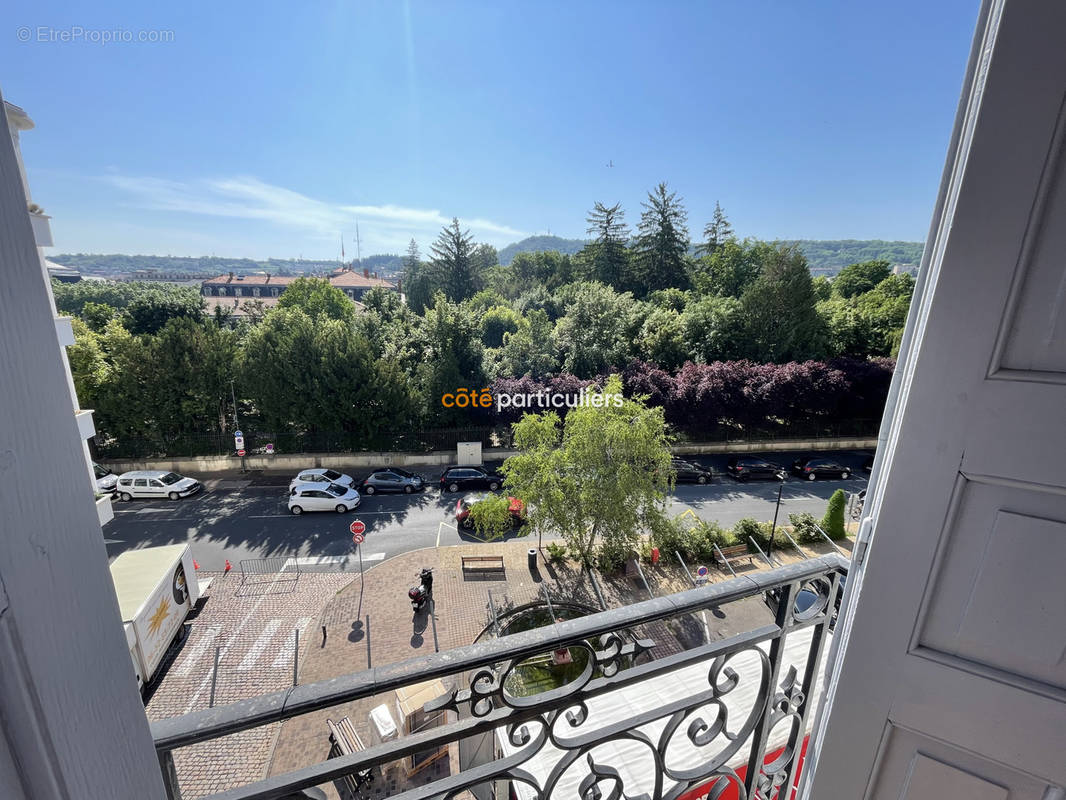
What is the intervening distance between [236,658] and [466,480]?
25.2ft

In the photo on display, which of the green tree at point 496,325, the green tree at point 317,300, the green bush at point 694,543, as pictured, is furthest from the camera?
the green tree at point 496,325

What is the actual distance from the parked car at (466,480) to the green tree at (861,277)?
37.0m

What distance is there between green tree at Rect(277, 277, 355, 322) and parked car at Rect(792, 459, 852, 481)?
2296 cm

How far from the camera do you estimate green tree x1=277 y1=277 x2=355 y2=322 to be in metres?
28.9

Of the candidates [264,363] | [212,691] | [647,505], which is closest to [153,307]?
[264,363]

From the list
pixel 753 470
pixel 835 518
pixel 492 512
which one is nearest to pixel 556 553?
pixel 492 512

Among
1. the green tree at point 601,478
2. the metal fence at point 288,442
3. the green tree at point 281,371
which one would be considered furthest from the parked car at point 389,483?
the green tree at point 601,478

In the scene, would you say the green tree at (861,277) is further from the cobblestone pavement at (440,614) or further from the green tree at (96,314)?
the green tree at (96,314)

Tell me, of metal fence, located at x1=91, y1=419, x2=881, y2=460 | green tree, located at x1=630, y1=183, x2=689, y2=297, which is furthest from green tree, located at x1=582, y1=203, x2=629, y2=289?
metal fence, located at x1=91, y1=419, x2=881, y2=460

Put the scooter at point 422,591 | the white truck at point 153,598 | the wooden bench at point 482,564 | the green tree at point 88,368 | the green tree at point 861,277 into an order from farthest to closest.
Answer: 1. the green tree at point 861,277
2. the green tree at point 88,368
3. the wooden bench at point 482,564
4. the scooter at point 422,591
5. the white truck at point 153,598

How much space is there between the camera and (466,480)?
50.3 ft

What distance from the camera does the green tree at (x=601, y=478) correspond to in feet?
33.6

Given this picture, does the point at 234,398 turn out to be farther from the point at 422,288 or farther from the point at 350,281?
the point at 350,281

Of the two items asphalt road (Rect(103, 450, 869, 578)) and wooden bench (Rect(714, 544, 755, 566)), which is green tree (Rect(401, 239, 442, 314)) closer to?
asphalt road (Rect(103, 450, 869, 578))
